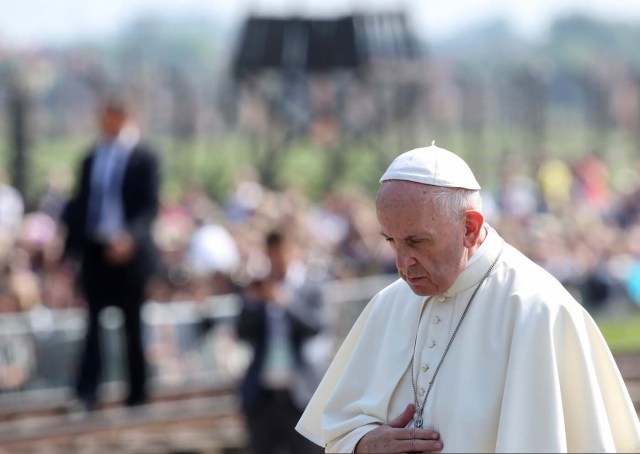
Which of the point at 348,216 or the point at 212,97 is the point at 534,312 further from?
the point at 212,97

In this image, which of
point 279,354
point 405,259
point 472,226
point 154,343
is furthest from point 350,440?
point 154,343

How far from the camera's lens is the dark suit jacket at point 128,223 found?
10.2m

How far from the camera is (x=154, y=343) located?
39.6 feet

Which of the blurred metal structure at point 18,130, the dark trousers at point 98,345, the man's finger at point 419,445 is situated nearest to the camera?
the man's finger at point 419,445

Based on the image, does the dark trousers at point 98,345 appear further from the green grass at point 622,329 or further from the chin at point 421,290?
the green grass at point 622,329

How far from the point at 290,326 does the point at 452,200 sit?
510 centimetres

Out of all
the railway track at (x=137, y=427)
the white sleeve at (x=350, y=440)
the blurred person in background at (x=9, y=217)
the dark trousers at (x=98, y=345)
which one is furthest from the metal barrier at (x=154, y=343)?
the white sleeve at (x=350, y=440)

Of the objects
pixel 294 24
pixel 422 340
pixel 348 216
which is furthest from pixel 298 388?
pixel 294 24

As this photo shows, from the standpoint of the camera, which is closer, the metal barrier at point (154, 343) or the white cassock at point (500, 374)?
the white cassock at point (500, 374)

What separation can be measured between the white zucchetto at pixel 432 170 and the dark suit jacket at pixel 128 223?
5.77 meters

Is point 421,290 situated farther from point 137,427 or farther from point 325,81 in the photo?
point 325,81

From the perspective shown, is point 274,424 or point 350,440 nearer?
point 350,440

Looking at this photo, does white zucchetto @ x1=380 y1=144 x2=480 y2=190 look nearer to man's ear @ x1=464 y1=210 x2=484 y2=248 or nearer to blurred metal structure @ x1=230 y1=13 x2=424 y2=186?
man's ear @ x1=464 y1=210 x2=484 y2=248

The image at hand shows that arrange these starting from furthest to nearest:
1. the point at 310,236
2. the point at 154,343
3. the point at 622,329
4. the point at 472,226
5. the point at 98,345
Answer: the point at 622,329
the point at 310,236
the point at 154,343
the point at 98,345
the point at 472,226
